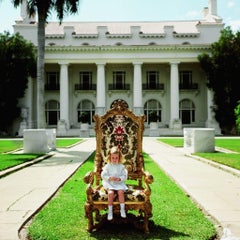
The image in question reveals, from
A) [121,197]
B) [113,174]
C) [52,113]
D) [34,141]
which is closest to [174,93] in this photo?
[52,113]

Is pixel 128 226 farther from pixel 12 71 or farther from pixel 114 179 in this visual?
pixel 12 71

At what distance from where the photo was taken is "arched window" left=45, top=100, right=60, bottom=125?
5086 cm

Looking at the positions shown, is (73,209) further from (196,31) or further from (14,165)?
(196,31)

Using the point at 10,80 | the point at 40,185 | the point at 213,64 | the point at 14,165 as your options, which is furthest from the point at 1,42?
the point at 40,185

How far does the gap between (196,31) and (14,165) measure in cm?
4332

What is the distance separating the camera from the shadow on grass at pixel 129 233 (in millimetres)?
5211

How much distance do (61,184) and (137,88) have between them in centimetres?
3871

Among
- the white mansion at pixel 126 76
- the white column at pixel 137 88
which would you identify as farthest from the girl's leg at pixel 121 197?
the white mansion at pixel 126 76

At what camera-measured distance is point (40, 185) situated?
9602 mm

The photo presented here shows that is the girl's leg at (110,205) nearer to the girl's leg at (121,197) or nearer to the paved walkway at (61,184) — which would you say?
the girl's leg at (121,197)

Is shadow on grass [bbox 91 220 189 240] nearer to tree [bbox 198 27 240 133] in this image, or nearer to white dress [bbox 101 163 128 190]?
→ white dress [bbox 101 163 128 190]

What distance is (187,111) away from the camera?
1996 inches

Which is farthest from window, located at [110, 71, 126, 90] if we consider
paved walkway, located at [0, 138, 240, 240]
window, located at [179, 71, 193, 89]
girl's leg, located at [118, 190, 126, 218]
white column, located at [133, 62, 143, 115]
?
girl's leg, located at [118, 190, 126, 218]

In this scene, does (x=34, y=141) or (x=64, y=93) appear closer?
(x=34, y=141)
